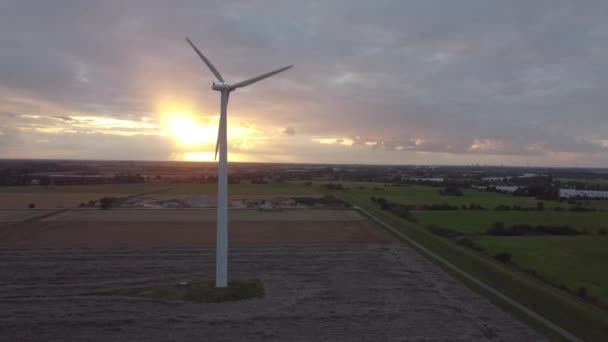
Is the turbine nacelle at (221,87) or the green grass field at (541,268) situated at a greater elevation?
the turbine nacelle at (221,87)

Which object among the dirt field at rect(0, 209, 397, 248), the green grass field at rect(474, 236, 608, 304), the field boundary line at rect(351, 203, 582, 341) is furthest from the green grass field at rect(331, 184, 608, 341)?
the dirt field at rect(0, 209, 397, 248)

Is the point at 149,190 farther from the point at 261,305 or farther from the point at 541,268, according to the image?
the point at 541,268

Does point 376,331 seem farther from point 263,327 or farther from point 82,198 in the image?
point 82,198

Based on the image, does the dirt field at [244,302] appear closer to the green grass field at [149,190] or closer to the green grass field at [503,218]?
the green grass field at [503,218]

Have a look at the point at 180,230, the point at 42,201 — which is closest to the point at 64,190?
the point at 42,201

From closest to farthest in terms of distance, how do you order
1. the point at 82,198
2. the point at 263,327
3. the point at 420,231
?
the point at 263,327, the point at 420,231, the point at 82,198

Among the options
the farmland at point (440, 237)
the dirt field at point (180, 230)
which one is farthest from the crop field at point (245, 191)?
the dirt field at point (180, 230)

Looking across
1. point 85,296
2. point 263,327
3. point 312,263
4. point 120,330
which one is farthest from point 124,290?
point 312,263
